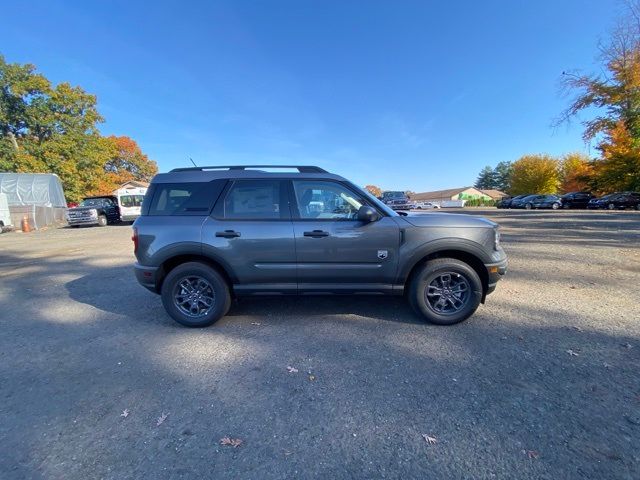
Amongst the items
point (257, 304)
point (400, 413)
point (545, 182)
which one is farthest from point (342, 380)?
point (545, 182)

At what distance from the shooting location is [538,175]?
5453 centimetres

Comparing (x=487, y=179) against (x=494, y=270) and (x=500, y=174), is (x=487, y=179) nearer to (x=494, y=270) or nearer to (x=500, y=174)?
(x=500, y=174)

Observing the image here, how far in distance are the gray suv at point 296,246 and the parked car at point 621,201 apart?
3541 centimetres

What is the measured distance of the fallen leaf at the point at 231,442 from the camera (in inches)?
84.5

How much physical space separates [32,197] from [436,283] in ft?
98.4

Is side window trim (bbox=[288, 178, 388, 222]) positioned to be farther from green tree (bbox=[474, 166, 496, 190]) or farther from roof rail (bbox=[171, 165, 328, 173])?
green tree (bbox=[474, 166, 496, 190])

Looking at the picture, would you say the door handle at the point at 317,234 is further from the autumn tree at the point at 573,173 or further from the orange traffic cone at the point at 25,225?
the autumn tree at the point at 573,173

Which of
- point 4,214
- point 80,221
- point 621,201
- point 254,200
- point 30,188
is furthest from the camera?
point 621,201

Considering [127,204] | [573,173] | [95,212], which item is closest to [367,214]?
[127,204]

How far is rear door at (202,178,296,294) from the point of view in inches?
153

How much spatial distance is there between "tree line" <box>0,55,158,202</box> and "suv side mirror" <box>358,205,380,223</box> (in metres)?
38.1

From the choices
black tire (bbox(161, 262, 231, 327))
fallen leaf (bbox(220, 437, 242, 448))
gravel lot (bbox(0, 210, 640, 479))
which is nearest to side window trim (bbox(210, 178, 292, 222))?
black tire (bbox(161, 262, 231, 327))

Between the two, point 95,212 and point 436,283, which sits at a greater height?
point 95,212

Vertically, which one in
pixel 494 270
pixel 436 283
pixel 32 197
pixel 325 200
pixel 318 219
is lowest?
pixel 436 283
